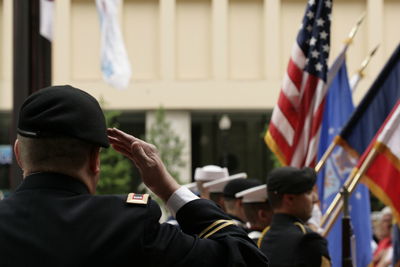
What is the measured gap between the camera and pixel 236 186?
7129 mm

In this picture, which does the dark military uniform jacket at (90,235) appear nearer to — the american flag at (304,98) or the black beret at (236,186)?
the black beret at (236,186)

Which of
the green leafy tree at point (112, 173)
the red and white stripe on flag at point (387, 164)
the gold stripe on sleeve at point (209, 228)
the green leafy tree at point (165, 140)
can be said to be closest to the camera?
the gold stripe on sleeve at point (209, 228)

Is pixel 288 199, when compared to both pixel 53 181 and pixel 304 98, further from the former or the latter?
pixel 304 98

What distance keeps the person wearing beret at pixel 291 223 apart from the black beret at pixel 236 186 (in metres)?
1.78

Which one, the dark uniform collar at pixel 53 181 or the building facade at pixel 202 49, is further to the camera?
the building facade at pixel 202 49

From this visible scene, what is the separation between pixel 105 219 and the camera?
2.36 metres

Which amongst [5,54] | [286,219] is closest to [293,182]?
[286,219]

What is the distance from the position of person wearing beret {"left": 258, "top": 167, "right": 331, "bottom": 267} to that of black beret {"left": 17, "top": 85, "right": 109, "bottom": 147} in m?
2.56

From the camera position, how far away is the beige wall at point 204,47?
128ft

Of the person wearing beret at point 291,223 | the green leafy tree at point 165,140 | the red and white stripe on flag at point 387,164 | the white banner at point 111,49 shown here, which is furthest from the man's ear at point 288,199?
the green leafy tree at point 165,140

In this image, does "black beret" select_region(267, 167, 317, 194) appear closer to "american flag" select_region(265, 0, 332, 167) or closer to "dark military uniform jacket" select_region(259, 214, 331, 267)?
"dark military uniform jacket" select_region(259, 214, 331, 267)

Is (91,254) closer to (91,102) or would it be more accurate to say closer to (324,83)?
(91,102)

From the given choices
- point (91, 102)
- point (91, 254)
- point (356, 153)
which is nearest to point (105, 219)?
point (91, 254)

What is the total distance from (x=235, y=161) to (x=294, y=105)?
35.7m
